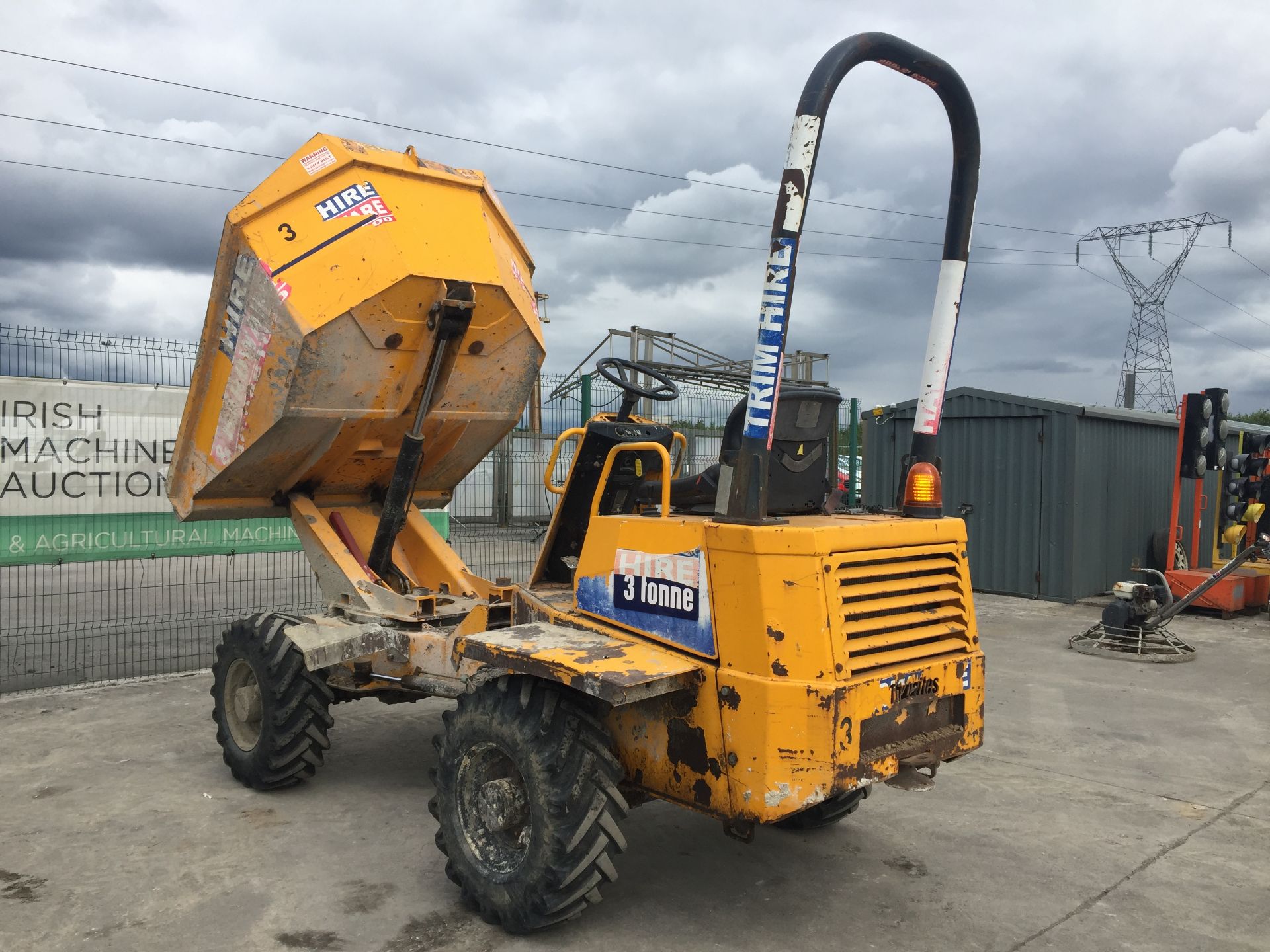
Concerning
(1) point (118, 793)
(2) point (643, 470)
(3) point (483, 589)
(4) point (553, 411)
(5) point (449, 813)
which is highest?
(4) point (553, 411)

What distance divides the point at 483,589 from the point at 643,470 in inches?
74.4

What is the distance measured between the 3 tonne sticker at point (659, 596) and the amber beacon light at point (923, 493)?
1.18 meters

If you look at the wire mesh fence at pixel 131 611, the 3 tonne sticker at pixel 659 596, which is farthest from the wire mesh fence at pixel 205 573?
the 3 tonne sticker at pixel 659 596

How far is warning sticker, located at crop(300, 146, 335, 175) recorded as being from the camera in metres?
5.41

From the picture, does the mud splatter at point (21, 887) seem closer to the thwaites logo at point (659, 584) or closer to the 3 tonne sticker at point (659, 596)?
the 3 tonne sticker at point (659, 596)

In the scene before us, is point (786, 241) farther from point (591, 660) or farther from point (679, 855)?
point (679, 855)

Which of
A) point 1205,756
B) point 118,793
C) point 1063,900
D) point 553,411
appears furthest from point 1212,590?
point 118,793

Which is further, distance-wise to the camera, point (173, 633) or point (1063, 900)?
point (173, 633)

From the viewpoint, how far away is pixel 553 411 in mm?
9547

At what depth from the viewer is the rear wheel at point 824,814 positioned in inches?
189

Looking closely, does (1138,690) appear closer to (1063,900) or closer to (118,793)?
(1063,900)

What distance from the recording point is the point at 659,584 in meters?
3.92

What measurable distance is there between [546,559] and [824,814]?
190cm

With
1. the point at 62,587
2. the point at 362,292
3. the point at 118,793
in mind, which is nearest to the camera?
the point at 362,292
